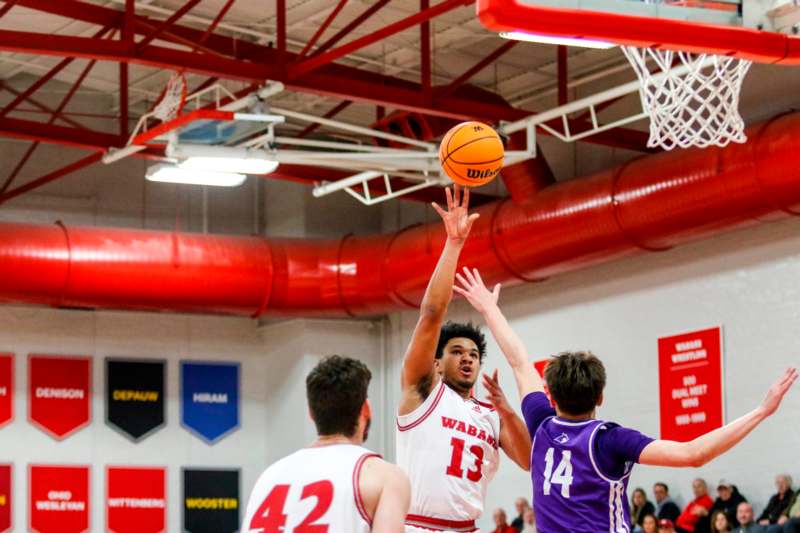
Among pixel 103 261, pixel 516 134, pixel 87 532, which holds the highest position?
pixel 516 134

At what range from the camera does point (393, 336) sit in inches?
1054

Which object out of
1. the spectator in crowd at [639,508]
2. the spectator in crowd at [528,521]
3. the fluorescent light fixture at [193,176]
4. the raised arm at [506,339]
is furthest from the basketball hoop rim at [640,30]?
the spectator in crowd at [528,521]

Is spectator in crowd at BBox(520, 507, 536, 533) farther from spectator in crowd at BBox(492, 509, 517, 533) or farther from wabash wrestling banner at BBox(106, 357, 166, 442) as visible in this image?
wabash wrestling banner at BBox(106, 357, 166, 442)

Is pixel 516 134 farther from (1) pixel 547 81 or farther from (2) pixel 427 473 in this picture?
(2) pixel 427 473

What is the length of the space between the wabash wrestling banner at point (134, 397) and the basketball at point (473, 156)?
629 inches

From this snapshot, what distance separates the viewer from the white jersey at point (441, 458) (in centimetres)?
915

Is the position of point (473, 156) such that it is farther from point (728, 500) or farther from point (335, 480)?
point (728, 500)

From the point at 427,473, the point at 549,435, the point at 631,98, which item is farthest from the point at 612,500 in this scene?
the point at 631,98

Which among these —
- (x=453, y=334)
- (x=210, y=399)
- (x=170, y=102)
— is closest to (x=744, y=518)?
(x=170, y=102)

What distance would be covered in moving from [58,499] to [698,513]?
37.8 feet

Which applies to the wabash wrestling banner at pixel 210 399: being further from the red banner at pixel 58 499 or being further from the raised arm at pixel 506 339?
the raised arm at pixel 506 339

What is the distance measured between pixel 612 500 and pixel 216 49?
1336 centimetres

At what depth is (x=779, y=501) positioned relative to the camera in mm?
18391

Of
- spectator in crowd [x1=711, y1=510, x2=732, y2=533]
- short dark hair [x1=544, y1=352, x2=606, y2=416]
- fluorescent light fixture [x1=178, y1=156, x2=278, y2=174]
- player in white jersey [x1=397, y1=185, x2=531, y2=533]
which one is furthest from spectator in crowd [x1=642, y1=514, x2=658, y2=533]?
short dark hair [x1=544, y1=352, x2=606, y2=416]
